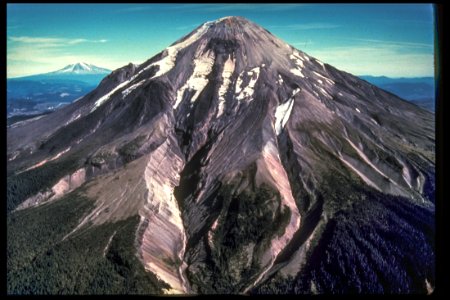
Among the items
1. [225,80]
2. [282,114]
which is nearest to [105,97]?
[225,80]

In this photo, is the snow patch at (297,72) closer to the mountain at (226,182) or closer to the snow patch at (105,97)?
the mountain at (226,182)

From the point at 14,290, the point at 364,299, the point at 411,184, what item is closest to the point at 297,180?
the point at 411,184

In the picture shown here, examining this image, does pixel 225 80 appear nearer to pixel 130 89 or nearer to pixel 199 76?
pixel 199 76

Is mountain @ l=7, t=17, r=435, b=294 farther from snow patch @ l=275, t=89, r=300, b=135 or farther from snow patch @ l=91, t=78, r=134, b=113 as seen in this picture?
snow patch @ l=91, t=78, r=134, b=113

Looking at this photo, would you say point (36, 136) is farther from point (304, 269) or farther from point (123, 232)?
point (304, 269)

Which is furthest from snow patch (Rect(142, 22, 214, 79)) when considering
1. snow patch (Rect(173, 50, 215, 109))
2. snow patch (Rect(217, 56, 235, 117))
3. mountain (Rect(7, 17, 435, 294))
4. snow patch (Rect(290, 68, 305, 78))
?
snow patch (Rect(290, 68, 305, 78))
